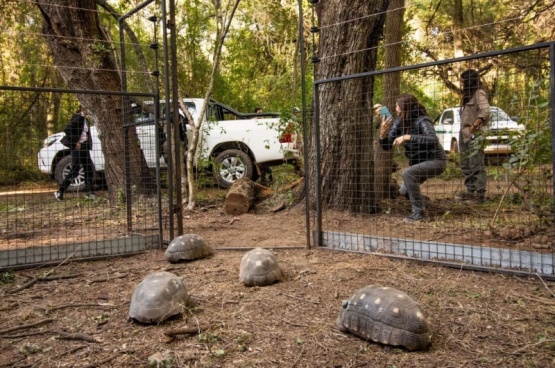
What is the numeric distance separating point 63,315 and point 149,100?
3706mm

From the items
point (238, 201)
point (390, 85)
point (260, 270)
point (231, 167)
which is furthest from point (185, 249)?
point (390, 85)

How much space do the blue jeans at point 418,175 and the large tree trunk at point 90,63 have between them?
4.89 metres

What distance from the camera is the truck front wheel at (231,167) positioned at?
9.98 metres

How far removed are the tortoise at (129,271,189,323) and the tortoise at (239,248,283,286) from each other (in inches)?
27.9

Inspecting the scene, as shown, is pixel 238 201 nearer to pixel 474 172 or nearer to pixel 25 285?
pixel 474 172

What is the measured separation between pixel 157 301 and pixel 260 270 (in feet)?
3.32

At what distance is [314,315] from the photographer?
11.3ft

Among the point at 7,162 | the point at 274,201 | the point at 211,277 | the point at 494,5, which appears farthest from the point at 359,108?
the point at 494,5

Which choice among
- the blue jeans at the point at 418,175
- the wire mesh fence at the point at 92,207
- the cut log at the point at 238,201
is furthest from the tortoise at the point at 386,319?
the cut log at the point at 238,201

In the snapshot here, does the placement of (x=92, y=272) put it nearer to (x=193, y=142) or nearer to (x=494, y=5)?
(x=193, y=142)

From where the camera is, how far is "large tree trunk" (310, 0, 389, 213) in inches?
257

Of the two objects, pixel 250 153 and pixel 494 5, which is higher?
pixel 494 5

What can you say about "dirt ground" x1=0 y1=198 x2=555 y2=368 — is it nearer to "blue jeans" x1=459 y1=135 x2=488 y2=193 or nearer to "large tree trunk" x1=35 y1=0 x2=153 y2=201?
"blue jeans" x1=459 y1=135 x2=488 y2=193

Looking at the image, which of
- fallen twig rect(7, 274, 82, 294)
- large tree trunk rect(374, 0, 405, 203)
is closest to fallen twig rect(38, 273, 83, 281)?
fallen twig rect(7, 274, 82, 294)
